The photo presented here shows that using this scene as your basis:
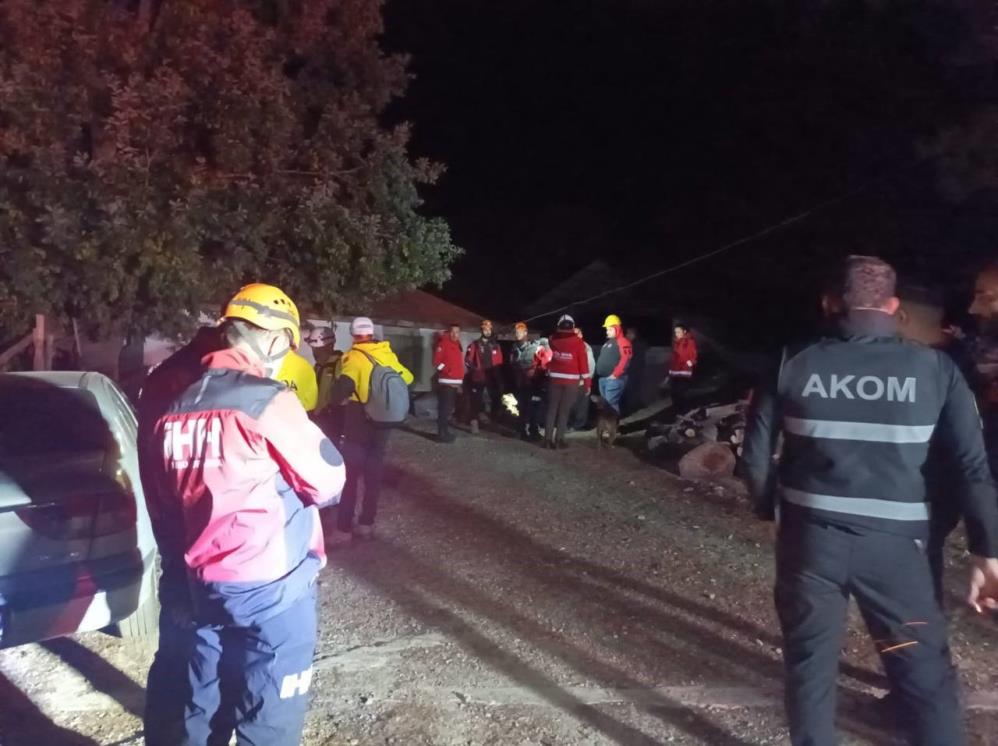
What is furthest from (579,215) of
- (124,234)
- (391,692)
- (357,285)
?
(391,692)

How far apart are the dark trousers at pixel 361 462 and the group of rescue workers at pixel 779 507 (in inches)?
144

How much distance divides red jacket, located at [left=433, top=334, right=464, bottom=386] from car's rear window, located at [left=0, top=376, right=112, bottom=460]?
8693 millimetres

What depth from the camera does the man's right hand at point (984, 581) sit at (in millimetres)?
3318

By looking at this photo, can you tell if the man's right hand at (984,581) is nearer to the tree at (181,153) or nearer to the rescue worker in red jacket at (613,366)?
the tree at (181,153)

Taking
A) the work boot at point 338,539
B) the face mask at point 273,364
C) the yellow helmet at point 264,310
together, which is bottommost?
the work boot at point 338,539

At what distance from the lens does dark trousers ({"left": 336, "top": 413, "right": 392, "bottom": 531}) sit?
24.1ft

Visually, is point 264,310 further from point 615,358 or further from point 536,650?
point 615,358

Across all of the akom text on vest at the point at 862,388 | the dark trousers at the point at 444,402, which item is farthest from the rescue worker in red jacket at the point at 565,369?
the akom text on vest at the point at 862,388

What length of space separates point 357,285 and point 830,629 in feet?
32.8

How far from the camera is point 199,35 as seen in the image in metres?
10.6

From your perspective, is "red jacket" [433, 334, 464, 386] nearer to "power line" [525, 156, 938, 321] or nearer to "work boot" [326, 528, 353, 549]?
"work boot" [326, 528, 353, 549]

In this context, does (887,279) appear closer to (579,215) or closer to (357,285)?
(357,285)

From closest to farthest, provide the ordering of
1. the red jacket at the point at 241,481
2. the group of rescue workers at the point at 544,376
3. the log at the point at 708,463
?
the red jacket at the point at 241,481
the log at the point at 708,463
the group of rescue workers at the point at 544,376

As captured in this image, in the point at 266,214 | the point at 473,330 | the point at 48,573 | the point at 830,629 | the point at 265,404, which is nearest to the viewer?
the point at 265,404
